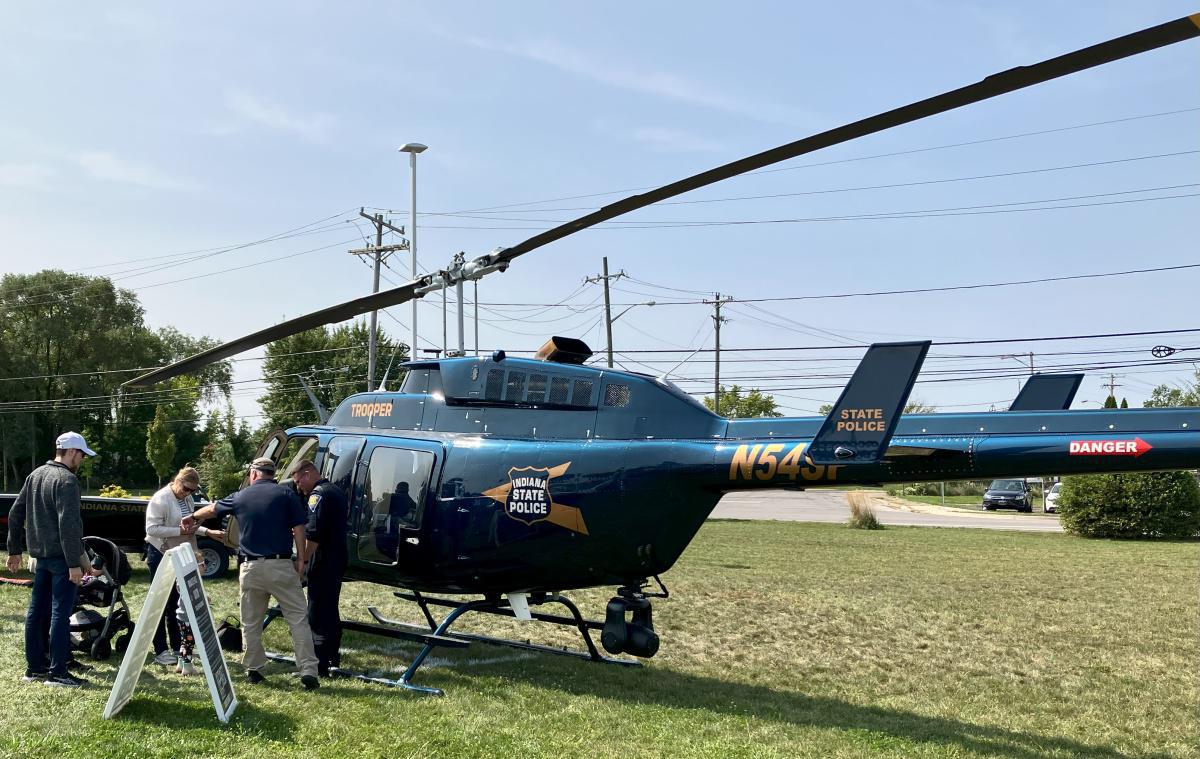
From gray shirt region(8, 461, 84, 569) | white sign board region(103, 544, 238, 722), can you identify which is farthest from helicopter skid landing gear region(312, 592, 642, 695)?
gray shirt region(8, 461, 84, 569)

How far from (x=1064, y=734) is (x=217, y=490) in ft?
136

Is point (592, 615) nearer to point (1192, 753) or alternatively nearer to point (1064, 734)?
point (1064, 734)

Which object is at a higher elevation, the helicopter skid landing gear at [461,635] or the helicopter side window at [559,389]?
the helicopter side window at [559,389]

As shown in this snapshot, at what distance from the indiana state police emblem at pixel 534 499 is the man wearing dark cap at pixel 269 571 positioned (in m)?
1.79

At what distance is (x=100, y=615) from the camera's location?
8930mm

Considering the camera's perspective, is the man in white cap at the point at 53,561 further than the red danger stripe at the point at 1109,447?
Yes

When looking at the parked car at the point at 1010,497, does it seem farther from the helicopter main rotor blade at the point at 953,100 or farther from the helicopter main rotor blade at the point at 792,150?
the helicopter main rotor blade at the point at 953,100

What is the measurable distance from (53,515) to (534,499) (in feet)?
12.8

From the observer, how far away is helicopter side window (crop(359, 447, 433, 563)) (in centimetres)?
884

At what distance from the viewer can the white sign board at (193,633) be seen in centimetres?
664

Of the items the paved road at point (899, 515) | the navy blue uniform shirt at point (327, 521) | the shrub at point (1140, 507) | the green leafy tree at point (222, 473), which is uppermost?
the navy blue uniform shirt at point (327, 521)

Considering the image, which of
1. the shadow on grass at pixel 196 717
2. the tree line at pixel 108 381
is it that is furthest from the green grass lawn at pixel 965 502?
the shadow on grass at pixel 196 717

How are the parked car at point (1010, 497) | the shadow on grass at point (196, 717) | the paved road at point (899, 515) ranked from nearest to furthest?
the shadow on grass at point (196, 717), the paved road at point (899, 515), the parked car at point (1010, 497)

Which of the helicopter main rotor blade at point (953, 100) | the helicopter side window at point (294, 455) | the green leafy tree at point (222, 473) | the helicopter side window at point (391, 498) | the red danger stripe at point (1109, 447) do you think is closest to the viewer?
the helicopter main rotor blade at point (953, 100)
